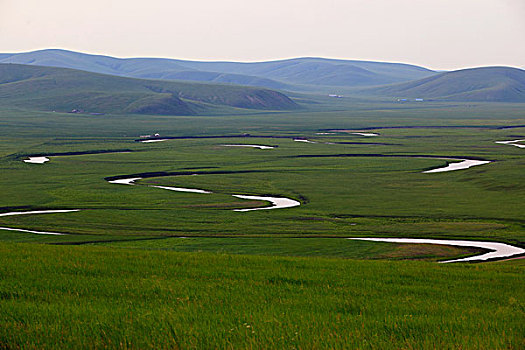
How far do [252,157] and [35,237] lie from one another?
63.1m

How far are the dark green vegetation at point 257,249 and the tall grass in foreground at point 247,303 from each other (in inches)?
2.1

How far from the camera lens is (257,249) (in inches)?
1490

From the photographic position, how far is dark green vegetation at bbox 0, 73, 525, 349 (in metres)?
11.5

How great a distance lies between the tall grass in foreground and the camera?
10.8 metres

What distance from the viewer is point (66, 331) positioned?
11.1 metres

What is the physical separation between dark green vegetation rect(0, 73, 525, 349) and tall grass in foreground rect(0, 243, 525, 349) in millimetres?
52

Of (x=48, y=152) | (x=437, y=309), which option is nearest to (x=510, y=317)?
(x=437, y=309)

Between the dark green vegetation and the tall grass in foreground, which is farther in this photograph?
the dark green vegetation

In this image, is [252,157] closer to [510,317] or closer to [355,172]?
[355,172]

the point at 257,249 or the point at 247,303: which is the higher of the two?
the point at 247,303

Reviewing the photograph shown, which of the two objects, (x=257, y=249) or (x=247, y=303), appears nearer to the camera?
(x=247, y=303)

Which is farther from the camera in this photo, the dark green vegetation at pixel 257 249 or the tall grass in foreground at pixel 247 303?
the dark green vegetation at pixel 257 249

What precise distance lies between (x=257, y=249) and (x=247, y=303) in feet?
78.2

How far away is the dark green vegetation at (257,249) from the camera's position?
11508 mm
